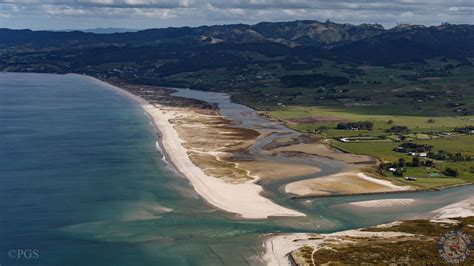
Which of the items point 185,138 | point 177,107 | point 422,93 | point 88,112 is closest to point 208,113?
point 177,107

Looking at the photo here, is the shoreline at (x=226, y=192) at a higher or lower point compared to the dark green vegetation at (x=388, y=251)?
lower

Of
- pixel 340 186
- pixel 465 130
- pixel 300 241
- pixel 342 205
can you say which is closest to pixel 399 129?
pixel 465 130

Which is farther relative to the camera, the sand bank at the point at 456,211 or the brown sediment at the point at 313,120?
the brown sediment at the point at 313,120

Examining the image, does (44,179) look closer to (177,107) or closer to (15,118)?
(15,118)

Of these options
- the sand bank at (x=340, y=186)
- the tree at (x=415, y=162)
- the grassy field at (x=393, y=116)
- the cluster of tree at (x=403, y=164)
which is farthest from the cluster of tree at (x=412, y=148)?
the sand bank at (x=340, y=186)

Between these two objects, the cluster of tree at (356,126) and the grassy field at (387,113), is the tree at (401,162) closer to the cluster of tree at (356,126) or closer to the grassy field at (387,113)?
the grassy field at (387,113)

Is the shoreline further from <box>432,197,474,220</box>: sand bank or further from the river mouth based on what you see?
<box>432,197,474,220</box>: sand bank

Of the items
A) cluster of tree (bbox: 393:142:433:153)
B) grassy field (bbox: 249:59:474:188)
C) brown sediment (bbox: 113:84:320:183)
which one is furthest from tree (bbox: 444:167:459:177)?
brown sediment (bbox: 113:84:320:183)
